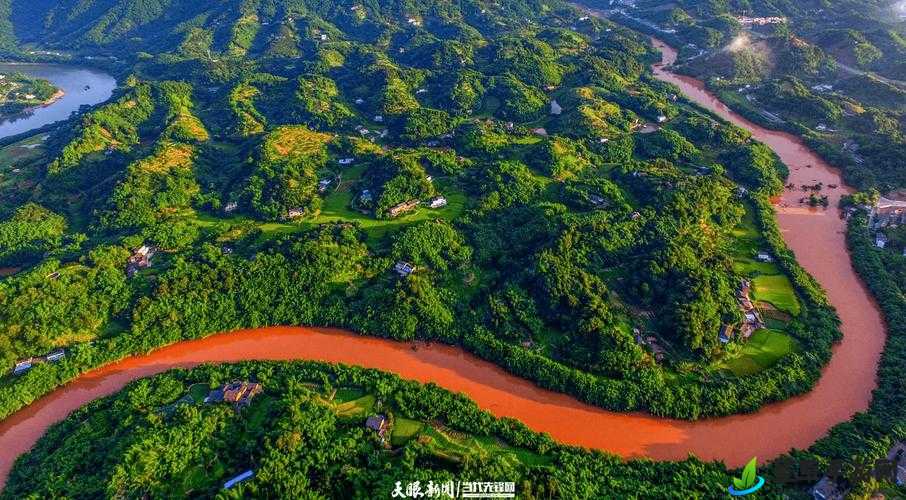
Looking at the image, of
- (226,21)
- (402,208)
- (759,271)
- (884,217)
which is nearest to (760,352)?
(759,271)

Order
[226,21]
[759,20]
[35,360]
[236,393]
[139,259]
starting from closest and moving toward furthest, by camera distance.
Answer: [236,393] → [35,360] → [139,259] → [759,20] → [226,21]

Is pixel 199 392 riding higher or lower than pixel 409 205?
lower

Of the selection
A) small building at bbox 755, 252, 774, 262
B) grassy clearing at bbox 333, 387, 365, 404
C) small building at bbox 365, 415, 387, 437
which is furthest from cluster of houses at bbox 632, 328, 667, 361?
grassy clearing at bbox 333, 387, 365, 404

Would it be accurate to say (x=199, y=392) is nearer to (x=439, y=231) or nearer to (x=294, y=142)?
(x=439, y=231)

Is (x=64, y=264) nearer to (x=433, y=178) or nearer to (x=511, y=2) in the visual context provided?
(x=433, y=178)

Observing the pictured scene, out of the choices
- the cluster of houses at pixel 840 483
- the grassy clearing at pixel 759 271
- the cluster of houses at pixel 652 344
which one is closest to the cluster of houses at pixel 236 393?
the cluster of houses at pixel 652 344

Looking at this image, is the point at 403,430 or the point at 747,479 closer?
the point at 747,479

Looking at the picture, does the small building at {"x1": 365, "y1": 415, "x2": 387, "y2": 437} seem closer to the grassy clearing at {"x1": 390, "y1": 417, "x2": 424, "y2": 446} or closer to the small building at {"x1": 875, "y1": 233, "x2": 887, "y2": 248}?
the grassy clearing at {"x1": 390, "y1": 417, "x2": 424, "y2": 446}
